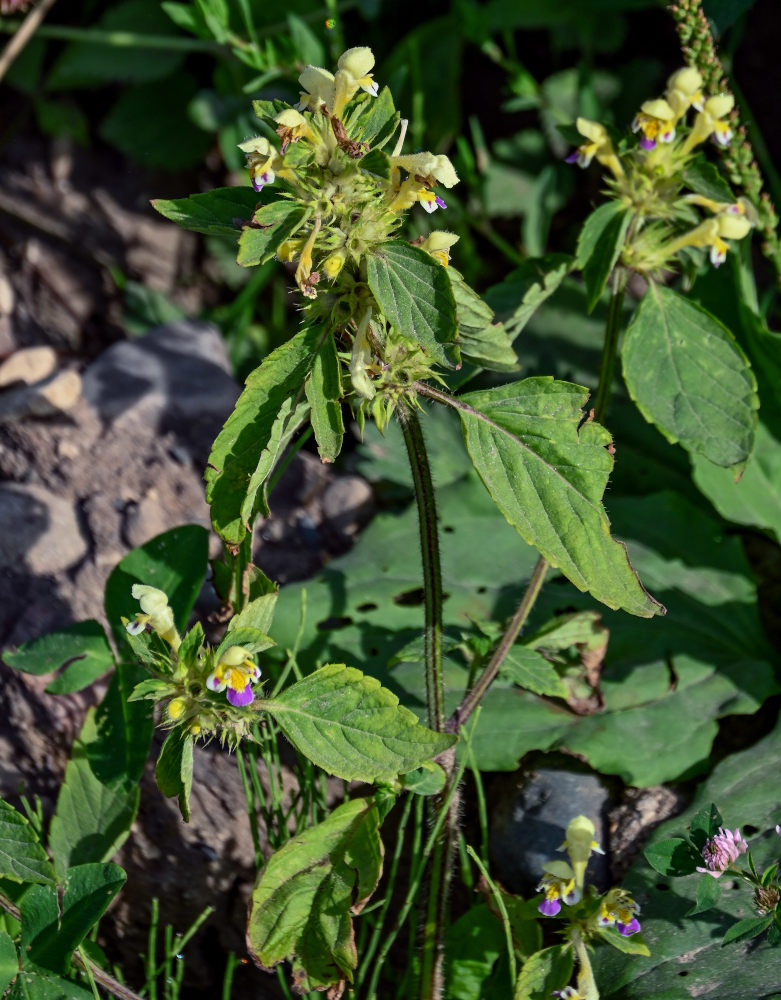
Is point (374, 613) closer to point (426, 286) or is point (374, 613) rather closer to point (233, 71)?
point (426, 286)

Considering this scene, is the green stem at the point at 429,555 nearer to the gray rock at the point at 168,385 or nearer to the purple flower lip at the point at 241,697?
the purple flower lip at the point at 241,697

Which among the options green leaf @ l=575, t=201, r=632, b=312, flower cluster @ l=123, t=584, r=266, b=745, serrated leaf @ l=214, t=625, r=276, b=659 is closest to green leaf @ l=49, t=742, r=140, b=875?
flower cluster @ l=123, t=584, r=266, b=745

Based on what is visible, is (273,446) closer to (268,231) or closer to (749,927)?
(268,231)

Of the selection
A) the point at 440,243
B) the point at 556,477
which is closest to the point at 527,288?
the point at 440,243

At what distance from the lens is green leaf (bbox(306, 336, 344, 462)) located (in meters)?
1.31

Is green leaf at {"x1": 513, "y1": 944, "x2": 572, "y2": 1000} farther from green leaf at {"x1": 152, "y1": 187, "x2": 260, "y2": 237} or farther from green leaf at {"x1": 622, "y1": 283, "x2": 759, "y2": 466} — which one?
green leaf at {"x1": 152, "y1": 187, "x2": 260, "y2": 237}

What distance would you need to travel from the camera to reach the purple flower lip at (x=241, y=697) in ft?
4.57

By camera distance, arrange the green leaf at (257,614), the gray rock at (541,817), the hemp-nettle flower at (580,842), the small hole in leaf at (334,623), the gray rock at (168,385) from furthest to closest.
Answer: the gray rock at (168,385)
the small hole in leaf at (334,623)
the gray rock at (541,817)
the hemp-nettle flower at (580,842)
the green leaf at (257,614)

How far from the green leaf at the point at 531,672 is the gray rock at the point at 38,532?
1.14 meters

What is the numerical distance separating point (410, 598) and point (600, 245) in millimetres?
953

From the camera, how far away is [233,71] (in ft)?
9.89

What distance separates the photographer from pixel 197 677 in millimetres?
1491

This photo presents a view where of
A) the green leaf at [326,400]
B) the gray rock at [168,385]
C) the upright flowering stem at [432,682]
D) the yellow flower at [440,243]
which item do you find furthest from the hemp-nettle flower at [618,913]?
the gray rock at [168,385]

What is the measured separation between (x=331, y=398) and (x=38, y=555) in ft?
4.21
